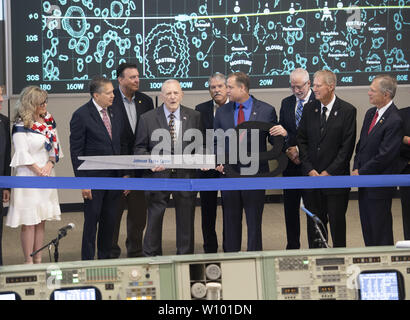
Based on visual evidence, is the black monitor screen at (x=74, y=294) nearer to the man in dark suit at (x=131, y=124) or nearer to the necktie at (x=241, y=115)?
the necktie at (x=241, y=115)

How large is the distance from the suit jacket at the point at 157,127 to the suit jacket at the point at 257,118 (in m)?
0.19

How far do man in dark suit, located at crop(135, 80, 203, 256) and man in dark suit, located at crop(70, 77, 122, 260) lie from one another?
0.25m

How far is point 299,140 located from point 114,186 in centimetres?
165

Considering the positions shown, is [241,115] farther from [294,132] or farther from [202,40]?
[202,40]

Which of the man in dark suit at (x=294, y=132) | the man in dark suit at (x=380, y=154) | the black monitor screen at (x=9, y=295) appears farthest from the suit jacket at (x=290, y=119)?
the black monitor screen at (x=9, y=295)

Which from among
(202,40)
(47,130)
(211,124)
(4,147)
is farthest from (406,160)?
(202,40)

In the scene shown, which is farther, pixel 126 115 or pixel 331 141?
pixel 126 115

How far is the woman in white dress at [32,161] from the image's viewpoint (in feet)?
18.7

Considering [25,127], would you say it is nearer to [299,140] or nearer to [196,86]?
[299,140]

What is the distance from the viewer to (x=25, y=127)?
18.7 ft

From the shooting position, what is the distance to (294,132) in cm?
629

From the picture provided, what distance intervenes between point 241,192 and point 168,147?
0.66 meters

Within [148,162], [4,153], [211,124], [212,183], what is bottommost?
[212,183]
